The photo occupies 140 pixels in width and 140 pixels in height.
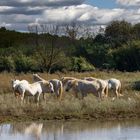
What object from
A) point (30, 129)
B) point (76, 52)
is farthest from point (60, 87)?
point (76, 52)

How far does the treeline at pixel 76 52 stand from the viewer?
2148 inches

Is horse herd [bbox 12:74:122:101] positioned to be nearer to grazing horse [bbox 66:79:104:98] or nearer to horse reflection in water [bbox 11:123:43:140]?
grazing horse [bbox 66:79:104:98]

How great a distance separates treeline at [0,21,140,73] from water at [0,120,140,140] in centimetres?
2979

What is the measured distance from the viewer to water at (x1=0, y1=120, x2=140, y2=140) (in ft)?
56.7

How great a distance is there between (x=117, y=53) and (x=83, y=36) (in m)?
→ 18.8

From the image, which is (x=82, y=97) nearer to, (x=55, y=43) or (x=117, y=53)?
(x=117, y=53)

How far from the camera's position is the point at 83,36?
75938 mm

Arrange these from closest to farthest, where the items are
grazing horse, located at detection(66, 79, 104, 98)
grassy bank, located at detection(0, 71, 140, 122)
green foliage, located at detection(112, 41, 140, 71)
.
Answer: grassy bank, located at detection(0, 71, 140, 122)
grazing horse, located at detection(66, 79, 104, 98)
green foliage, located at detection(112, 41, 140, 71)

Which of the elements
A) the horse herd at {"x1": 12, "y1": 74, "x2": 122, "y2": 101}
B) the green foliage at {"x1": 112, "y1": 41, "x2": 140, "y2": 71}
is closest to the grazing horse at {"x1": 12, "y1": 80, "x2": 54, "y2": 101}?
the horse herd at {"x1": 12, "y1": 74, "x2": 122, "y2": 101}

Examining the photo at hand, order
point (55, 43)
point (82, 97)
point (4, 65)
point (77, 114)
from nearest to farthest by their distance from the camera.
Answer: point (77, 114), point (82, 97), point (4, 65), point (55, 43)

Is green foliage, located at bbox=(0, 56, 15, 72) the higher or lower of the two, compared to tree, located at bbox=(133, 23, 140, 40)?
lower

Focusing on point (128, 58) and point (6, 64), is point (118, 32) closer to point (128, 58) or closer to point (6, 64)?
point (128, 58)

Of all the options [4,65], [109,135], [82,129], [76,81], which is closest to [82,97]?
[76,81]

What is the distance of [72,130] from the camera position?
19.0 meters
